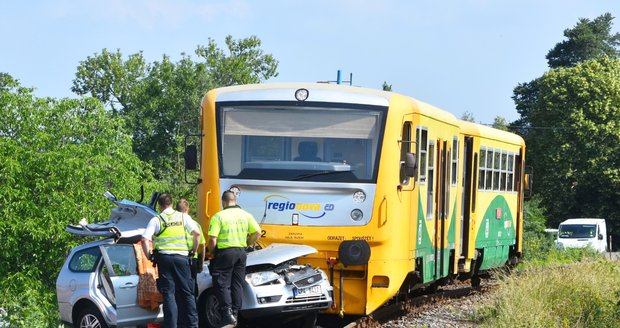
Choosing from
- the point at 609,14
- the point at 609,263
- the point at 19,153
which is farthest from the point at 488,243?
the point at 609,14

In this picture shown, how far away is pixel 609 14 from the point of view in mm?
84375

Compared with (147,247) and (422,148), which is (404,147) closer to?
(422,148)

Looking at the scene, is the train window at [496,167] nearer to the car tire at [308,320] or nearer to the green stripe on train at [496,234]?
the green stripe on train at [496,234]

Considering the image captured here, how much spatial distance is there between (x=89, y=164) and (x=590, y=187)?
85.9 ft

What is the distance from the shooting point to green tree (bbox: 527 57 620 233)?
59562 mm

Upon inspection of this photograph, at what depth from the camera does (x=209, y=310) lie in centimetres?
1377

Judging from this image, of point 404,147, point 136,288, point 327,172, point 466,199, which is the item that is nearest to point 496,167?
point 466,199

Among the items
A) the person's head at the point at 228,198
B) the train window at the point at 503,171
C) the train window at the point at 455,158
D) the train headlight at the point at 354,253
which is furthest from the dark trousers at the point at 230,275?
the train window at the point at 503,171

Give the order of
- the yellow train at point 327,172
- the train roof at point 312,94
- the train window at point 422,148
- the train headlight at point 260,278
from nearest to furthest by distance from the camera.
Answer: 1. the train headlight at point 260,278
2. the yellow train at point 327,172
3. the train roof at point 312,94
4. the train window at point 422,148

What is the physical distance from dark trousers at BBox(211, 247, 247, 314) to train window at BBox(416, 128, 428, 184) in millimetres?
3368

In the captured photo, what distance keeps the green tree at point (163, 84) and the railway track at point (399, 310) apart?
6418cm

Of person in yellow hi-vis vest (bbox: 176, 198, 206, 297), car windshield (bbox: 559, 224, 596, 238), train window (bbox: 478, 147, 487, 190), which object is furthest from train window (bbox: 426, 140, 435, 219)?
car windshield (bbox: 559, 224, 596, 238)

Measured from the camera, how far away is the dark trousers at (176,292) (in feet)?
42.7

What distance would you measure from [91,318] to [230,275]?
69.1 inches
